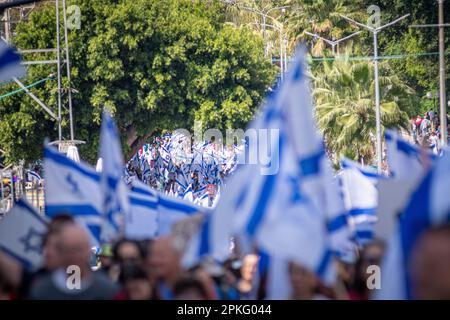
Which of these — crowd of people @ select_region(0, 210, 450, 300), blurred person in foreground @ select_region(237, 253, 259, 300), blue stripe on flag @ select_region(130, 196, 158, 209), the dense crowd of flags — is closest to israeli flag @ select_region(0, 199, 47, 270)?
the dense crowd of flags

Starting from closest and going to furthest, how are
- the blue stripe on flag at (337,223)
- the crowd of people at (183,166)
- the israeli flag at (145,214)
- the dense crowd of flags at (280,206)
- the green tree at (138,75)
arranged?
the dense crowd of flags at (280,206), the blue stripe on flag at (337,223), the israeli flag at (145,214), the green tree at (138,75), the crowd of people at (183,166)

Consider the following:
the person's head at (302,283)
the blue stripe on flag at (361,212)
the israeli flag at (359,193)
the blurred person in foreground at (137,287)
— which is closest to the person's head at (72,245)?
the blurred person in foreground at (137,287)

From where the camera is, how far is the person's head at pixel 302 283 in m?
7.42

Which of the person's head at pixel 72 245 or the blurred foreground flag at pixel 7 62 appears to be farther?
the blurred foreground flag at pixel 7 62

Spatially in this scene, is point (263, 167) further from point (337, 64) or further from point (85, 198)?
point (337, 64)

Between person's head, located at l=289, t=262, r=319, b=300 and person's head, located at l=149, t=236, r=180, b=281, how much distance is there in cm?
91

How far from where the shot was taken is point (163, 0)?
48.7 metres

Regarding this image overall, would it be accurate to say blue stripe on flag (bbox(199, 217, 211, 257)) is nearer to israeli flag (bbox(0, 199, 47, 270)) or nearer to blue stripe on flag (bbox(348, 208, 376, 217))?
israeli flag (bbox(0, 199, 47, 270))

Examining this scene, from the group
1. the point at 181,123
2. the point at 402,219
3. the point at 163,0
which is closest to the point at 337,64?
the point at 181,123

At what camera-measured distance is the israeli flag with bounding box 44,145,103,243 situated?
30.6 feet

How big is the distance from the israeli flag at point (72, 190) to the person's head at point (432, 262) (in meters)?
3.60

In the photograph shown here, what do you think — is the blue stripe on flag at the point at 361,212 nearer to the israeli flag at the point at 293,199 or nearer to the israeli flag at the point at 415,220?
the israeli flag at the point at 293,199
